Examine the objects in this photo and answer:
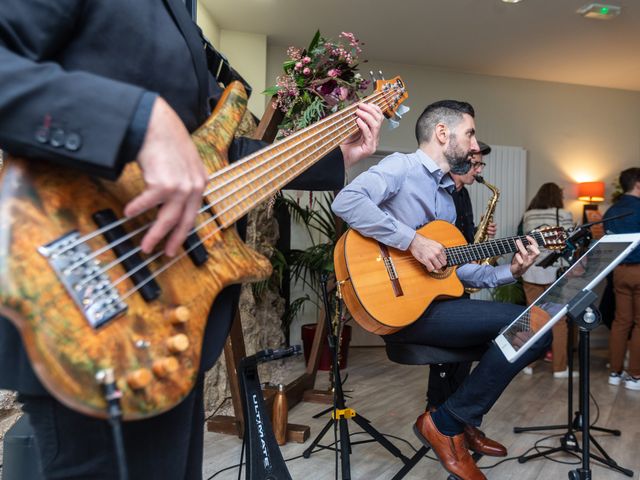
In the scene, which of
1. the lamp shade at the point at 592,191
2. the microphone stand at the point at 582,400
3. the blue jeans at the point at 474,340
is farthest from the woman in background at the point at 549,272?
the blue jeans at the point at 474,340

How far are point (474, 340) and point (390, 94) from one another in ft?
3.85

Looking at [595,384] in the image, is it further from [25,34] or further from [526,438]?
[25,34]

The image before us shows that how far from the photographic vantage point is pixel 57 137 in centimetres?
55

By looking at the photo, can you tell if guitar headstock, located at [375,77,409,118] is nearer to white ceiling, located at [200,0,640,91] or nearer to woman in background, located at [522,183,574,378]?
woman in background, located at [522,183,574,378]

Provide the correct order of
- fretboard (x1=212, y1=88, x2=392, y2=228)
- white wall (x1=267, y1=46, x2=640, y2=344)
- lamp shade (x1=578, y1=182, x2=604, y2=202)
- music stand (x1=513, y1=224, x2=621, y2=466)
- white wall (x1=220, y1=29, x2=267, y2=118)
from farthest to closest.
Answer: lamp shade (x1=578, y1=182, x2=604, y2=202) < white wall (x1=267, y1=46, x2=640, y2=344) < white wall (x1=220, y1=29, x2=267, y2=118) < music stand (x1=513, y1=224, x2=621, y2=466) < fretboard (x1=212, y1=88, x2=392, y2=228)

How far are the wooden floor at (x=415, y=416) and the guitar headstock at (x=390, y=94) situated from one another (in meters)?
1.79

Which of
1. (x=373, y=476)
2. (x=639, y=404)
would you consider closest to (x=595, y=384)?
(x=639, y=404)

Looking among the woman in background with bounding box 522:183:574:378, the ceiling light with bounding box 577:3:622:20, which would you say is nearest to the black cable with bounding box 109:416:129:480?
the woman in background with bounding box 522:183:574:378

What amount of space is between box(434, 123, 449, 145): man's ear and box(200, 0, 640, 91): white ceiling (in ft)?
8.60

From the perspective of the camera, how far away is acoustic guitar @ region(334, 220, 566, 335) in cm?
210

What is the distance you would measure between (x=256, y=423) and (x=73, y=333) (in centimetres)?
125

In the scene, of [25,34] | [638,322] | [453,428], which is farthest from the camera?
[638,322]

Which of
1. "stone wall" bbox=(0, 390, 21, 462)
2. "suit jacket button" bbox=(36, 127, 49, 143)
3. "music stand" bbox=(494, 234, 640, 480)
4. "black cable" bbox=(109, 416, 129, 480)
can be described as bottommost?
"stone wall" bbox=(0, 390, 21, 462)

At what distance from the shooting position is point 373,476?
8.05 ft
